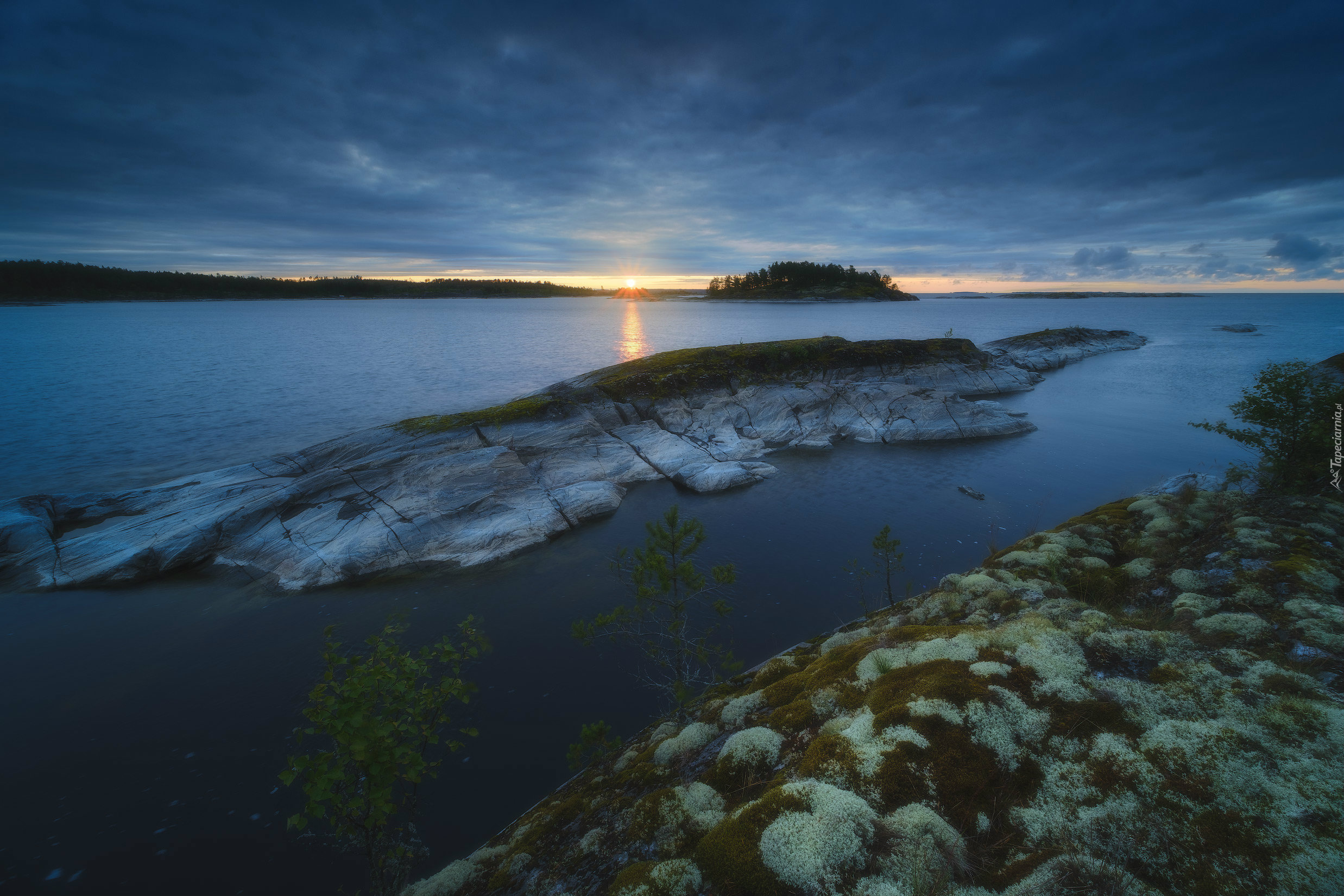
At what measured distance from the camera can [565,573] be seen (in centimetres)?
2220

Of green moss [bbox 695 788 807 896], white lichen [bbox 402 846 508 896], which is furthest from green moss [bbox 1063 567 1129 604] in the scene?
white lichen [bbox 402 846 508 896]

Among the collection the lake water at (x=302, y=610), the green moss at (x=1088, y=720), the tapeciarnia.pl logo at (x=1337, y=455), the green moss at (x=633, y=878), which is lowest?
the lake water at (x=302, y=610)

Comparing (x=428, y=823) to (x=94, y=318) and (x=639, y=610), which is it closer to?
(x=639, y=610)

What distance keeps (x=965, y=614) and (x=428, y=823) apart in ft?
47.7

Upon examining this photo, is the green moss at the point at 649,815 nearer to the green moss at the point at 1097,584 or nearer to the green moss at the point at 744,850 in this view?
the green moss at the point at 744,850

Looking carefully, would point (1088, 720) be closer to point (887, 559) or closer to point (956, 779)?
point (956, 779)

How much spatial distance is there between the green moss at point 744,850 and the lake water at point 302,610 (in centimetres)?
787

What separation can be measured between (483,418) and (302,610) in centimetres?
1721

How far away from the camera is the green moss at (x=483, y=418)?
32750 millimetres

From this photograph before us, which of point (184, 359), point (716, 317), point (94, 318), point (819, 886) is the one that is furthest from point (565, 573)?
point (94, 318)

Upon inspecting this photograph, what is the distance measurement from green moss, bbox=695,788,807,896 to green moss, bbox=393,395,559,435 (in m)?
30.4

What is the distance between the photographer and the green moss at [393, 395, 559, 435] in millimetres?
32750

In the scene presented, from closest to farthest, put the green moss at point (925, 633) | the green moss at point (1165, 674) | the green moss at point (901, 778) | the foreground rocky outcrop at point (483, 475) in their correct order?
the green moss at point (901, 778)
the green moss at point (1165, 674)
the green moss at point (925, 633)
the foreground rocky outcrop at point (483, 475)

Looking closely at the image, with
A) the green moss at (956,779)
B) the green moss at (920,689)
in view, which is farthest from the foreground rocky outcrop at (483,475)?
the green moss at (956,779)
